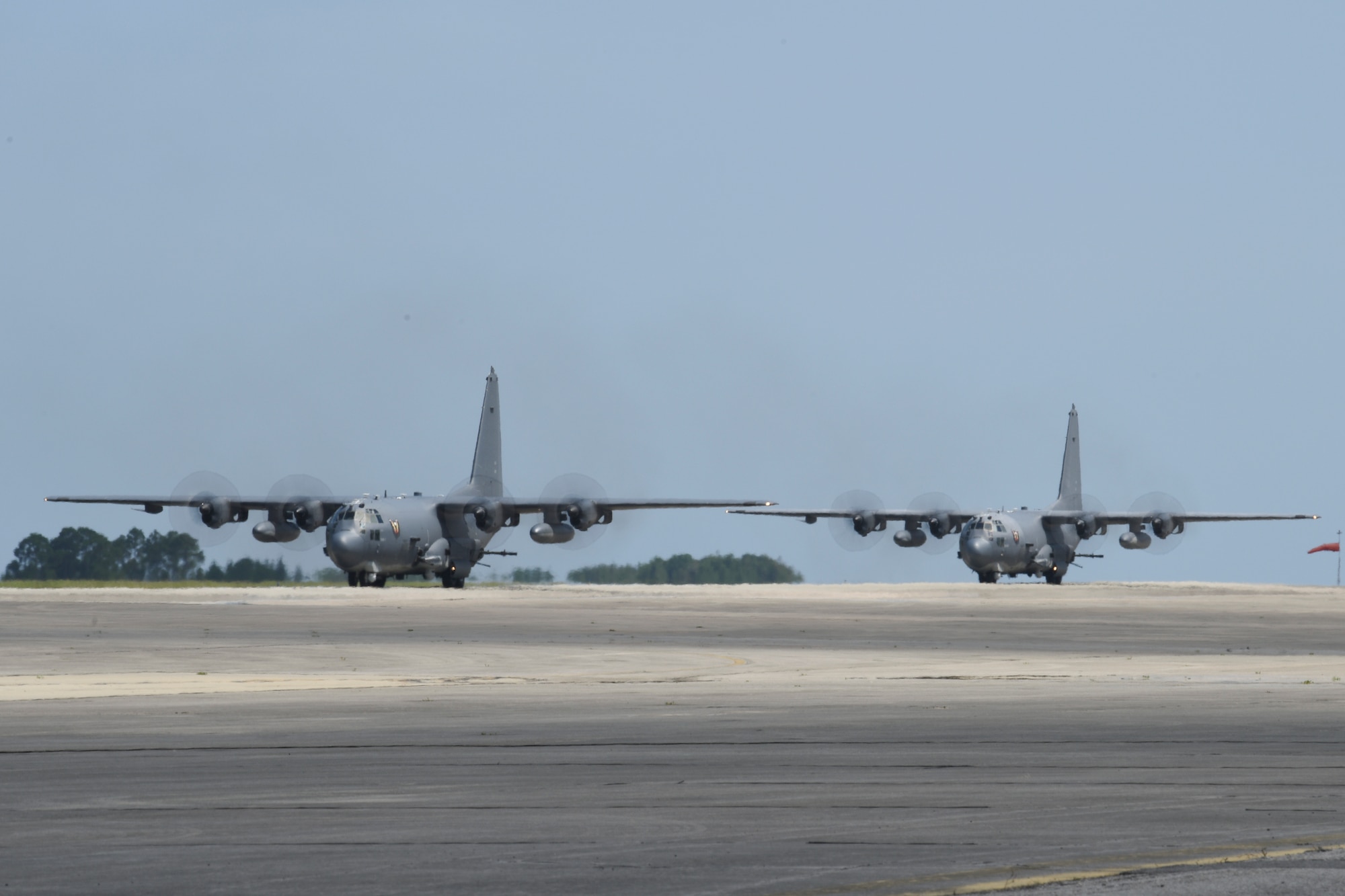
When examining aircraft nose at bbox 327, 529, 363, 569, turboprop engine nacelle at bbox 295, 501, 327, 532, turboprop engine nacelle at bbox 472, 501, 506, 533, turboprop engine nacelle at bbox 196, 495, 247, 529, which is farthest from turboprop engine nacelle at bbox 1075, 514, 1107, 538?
turboprop engine nacelle at bbox 196, 495, 247, 529

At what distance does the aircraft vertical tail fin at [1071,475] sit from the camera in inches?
4291

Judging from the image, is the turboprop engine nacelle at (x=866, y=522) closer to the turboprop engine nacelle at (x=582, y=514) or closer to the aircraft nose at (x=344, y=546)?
the turboprop engine nacelle at (x=582, y=514)

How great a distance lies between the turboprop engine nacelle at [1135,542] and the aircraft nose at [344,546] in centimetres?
4810

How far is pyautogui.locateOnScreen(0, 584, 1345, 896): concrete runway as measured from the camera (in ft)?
Answer: 31.6

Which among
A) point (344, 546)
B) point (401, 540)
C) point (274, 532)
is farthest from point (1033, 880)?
point (274, 532)

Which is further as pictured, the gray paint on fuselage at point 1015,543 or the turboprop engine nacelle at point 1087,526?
the turboprop engine nacelle at point 1087,526

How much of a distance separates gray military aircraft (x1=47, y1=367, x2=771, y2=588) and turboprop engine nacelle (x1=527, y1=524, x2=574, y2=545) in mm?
29

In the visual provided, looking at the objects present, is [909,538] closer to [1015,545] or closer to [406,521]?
[1015,545]

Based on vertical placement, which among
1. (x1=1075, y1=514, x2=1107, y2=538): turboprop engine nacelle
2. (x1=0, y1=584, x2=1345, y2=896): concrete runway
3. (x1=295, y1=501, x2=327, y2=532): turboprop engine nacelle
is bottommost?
(x1=0, y1=584, x2=1345, y2=896): concrete runway

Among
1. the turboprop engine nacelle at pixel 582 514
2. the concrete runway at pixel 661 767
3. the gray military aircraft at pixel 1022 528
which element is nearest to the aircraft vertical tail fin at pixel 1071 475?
the gray military aircraft at pixel 1022 528

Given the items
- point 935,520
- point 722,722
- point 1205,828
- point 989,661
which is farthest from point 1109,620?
point 935,520

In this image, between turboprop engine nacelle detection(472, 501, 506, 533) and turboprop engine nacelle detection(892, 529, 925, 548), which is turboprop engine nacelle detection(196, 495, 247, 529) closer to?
turboprop engine nacelle detection(472, 501, 506, 533)

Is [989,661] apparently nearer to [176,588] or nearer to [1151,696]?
[1151,696]

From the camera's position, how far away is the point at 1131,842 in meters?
10.6
